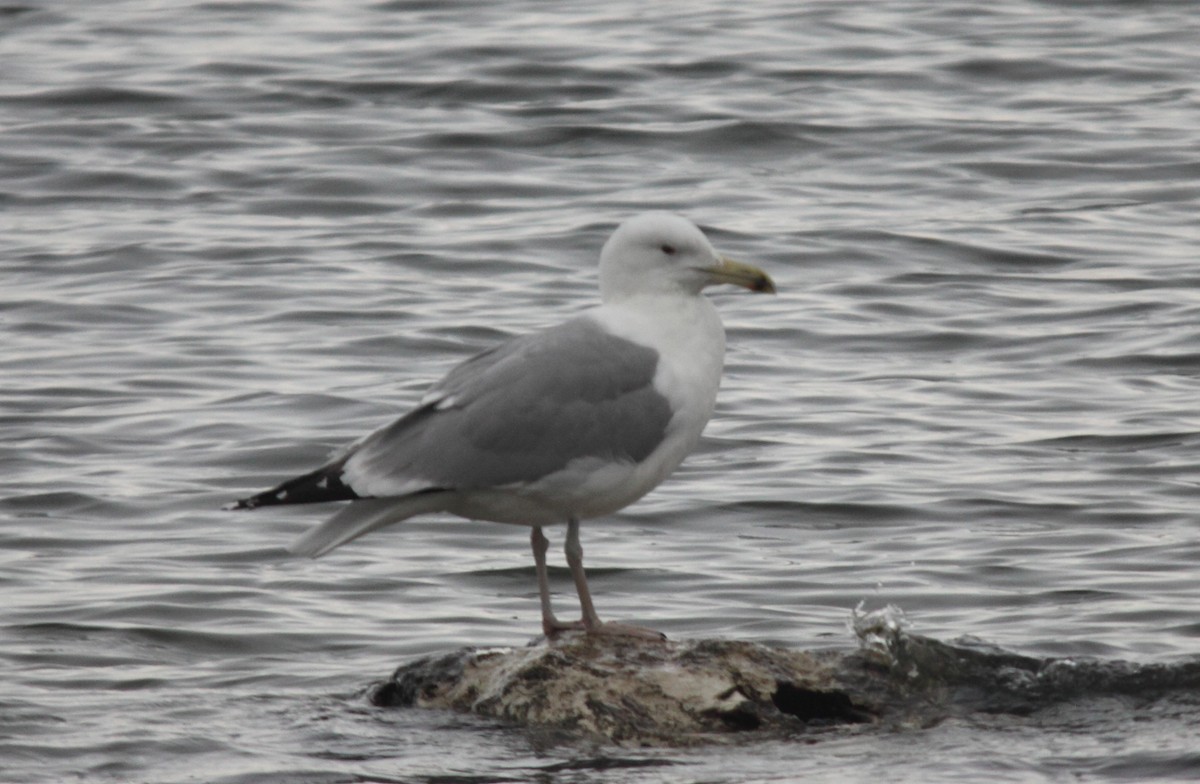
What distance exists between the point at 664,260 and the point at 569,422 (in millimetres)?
614

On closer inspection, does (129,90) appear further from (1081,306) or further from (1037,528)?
(1037,528)

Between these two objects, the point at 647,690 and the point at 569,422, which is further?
the point at 569,422

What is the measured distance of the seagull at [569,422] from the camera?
648 cm

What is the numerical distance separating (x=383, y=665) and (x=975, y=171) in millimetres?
8403

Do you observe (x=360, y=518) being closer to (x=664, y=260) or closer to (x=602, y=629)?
(x=602, y=629)

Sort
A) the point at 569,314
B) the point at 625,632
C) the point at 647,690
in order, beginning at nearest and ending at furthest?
the point at 647,690, the point at 625,632, the point at 569,314

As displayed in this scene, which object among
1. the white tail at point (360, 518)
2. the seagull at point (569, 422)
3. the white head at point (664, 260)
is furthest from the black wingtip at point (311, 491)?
the white head at point (664, 260)

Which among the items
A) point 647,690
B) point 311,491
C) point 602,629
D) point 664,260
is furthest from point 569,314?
point 647,690

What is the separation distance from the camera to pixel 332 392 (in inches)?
420

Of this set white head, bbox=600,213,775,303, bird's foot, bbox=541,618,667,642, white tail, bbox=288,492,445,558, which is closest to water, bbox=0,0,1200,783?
bird's foot, bbox=541,618,667,642

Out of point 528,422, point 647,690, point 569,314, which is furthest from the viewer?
point 569,314

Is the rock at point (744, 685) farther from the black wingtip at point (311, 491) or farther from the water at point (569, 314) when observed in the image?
the black wingtip at point (311, 491)

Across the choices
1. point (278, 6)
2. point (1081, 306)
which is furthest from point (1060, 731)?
point (278, 6)

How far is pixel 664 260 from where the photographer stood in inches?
268
